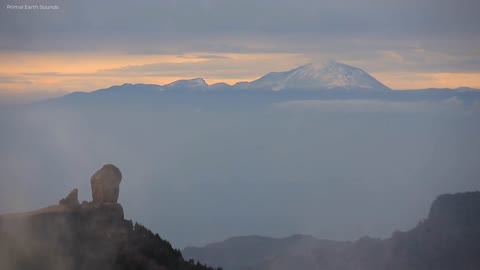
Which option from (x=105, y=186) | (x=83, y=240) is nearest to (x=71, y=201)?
(x=105, y=186)

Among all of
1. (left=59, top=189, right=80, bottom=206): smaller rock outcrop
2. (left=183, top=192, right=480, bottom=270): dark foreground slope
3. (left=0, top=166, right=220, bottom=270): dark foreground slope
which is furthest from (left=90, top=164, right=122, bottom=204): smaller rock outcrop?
(left=183, top=192, right=480, bottom=270): dark foreground slope

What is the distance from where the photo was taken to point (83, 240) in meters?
26.2

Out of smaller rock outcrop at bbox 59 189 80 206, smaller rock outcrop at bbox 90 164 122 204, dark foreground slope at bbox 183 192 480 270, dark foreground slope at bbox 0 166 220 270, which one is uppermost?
smaller rock outcrop at bbox 90 164 122 204

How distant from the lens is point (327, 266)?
5619 cm

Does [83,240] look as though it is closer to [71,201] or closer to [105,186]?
[71,201]

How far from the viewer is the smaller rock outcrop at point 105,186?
94.3ft

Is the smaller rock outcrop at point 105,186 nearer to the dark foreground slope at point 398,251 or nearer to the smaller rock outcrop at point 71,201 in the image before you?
the smaller rock outcrop at point 71,201

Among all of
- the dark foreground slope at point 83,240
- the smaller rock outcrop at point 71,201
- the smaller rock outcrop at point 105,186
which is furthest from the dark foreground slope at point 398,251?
the smaller rock outcrop at point 71,201

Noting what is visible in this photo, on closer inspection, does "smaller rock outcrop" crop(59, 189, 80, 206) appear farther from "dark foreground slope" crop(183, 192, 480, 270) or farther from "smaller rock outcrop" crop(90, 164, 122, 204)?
"dark foreground slope" crop(183, 192, 480, 270)

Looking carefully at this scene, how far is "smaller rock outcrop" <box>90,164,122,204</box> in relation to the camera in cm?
2873

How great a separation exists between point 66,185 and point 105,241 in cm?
4448

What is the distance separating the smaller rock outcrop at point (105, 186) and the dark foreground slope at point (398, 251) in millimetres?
27237

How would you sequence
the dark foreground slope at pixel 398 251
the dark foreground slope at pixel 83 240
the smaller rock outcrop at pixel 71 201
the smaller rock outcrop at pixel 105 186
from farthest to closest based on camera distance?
1. the dark foreground slope at pixel 398 251
2. the smaller rock outcrop at pixel 105 186
3. the smaller rock outcrop at pixel 71 201
4. the dark foreground slope at pixel 83 240

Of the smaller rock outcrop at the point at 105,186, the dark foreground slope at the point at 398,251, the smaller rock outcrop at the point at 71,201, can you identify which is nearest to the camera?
the smaller rock outcrop at the point at 71,201
